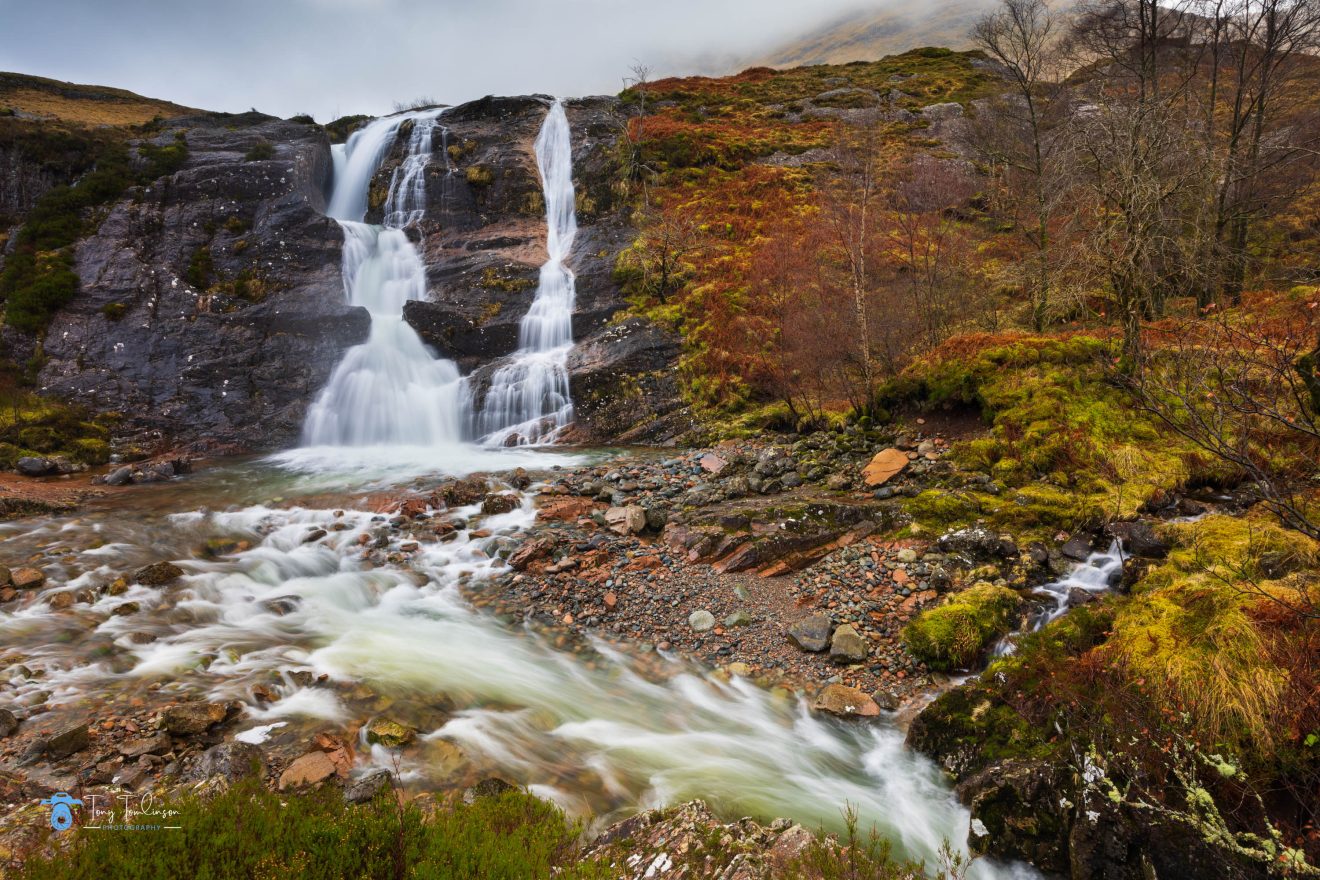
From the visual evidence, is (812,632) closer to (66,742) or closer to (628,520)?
(628,520)

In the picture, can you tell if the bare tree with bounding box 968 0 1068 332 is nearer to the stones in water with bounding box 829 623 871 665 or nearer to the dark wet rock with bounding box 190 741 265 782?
the stones in water with bounding box 829 623 871 665

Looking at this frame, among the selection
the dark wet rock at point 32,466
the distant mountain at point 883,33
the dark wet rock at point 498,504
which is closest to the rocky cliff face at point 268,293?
the dark wet rock at point 32,466

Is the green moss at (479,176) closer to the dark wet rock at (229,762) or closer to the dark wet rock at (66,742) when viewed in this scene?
the dark wet rock at (66,742)

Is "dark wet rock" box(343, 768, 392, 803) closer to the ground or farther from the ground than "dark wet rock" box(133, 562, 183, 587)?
farther from the ground

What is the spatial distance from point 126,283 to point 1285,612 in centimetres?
3026

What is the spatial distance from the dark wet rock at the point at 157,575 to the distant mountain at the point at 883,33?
5079 inches

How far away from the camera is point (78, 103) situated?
35.8 m

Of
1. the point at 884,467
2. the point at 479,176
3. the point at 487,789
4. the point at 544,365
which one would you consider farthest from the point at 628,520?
the point at 479,176

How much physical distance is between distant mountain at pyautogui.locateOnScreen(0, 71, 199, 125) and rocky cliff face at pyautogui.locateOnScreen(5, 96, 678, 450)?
20.9 ft

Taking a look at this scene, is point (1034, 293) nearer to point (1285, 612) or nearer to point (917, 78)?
point (1285, 612)

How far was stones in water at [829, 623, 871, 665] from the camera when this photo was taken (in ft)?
→ 21.1

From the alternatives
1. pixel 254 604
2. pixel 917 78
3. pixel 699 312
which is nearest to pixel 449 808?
pixel 254 604

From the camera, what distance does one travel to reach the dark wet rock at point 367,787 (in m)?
4.31

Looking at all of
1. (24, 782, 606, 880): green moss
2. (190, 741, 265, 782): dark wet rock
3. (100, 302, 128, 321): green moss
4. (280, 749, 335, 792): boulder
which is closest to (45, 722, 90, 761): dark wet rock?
(190, 741, 265, 782): dark wet rock
